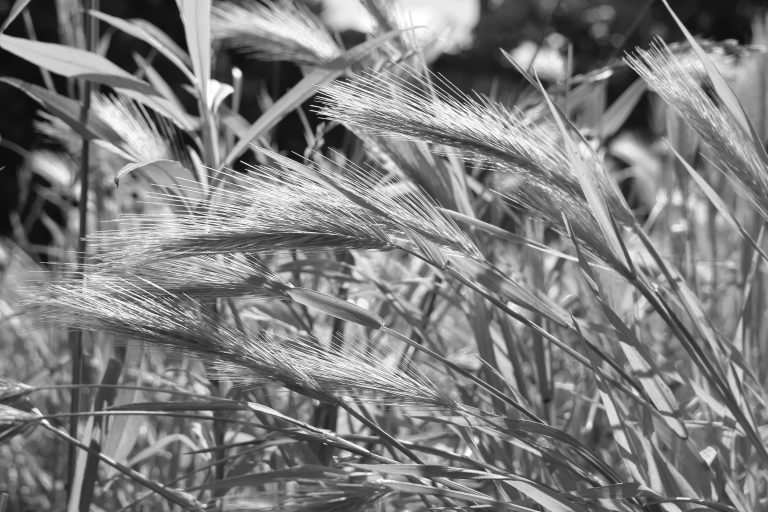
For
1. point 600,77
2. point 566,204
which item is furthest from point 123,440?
point 600,77

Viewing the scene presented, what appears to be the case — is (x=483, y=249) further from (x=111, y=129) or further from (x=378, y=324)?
(x=111, y=129)

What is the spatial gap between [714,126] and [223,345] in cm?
36

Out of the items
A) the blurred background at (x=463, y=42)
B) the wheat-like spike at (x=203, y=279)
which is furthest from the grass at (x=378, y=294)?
the blurred background at (x=463, y=42)

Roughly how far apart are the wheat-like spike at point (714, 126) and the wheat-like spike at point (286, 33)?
38 centimetres

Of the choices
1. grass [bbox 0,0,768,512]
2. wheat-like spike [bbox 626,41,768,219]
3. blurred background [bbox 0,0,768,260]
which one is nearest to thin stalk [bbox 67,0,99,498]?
grass [bbox 0,0,768,512]

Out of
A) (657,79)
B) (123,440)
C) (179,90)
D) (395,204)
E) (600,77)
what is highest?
Result: (179,90)

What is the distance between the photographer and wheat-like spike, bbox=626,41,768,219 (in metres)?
0.58

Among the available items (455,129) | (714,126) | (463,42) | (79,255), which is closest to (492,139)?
(455,129)

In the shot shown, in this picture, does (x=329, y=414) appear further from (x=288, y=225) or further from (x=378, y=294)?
(x=288, y=225)

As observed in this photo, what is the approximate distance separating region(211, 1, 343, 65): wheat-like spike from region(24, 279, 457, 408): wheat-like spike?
1.33 ft

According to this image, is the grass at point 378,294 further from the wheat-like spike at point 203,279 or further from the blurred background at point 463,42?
the blurred background at point 463,42

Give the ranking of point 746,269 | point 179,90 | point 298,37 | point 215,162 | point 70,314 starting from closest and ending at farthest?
point 70,314
point 215,162
point 298,37
point 746,269
point 179,90

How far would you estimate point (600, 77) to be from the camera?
96 cm

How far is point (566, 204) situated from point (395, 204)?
121 millimetres
